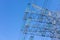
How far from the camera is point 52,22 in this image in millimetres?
29516

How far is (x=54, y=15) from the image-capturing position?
29328mm

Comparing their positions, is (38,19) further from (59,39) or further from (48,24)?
(59,39)

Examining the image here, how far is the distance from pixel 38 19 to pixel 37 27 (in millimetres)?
1150

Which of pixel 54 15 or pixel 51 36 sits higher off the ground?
pixel 54 15

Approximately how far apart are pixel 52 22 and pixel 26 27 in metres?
3.76

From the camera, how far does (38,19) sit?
29641 millimetres

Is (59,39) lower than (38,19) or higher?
lower

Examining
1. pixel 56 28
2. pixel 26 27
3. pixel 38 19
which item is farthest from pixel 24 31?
pixel 56 28

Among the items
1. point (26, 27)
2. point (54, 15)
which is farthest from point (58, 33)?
point (26, 27)

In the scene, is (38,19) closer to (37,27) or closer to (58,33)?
(37,27)

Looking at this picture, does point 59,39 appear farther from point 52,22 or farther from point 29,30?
point 29,30

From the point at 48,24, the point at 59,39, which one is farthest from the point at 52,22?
the point at 59,39

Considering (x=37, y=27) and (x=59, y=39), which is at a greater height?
(x=37, y=27)

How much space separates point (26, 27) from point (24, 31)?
66cm
